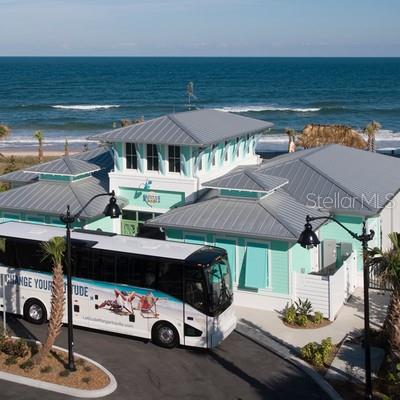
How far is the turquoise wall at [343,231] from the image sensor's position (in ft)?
89.6

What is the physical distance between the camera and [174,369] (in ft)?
65.4

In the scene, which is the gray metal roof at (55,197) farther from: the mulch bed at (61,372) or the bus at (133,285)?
the mulch bed at (61,372)

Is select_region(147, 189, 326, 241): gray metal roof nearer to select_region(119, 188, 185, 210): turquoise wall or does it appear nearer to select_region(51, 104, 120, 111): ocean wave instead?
select_region(119, 188, 185, 210): turquoise wall

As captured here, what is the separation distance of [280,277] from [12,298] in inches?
366

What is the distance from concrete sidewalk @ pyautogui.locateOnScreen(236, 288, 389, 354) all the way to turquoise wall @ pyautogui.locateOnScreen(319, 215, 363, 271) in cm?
222

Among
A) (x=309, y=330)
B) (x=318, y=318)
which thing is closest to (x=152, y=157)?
(x=318, y=318)

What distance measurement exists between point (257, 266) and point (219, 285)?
4.20 metres

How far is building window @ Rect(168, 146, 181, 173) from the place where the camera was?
2877 cm

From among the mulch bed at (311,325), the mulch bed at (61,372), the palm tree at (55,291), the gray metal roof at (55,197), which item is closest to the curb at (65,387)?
the mulch bed at (61,372)

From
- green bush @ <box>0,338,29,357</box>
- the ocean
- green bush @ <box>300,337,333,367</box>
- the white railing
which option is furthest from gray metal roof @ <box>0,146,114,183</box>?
the ocean

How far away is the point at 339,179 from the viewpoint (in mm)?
A: 29828

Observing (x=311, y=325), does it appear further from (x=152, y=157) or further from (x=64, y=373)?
(x=152, y=157)

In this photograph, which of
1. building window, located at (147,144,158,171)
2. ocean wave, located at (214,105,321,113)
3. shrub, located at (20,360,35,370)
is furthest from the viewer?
ocean wave, located at (214,105,321,113)

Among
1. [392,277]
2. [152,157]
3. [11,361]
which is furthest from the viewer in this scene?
[152,157]
